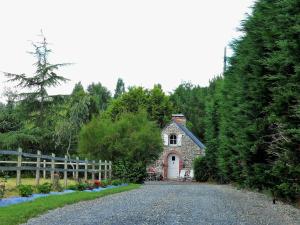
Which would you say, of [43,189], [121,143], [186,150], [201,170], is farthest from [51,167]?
[186,150]

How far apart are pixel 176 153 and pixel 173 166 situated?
3.83 ft

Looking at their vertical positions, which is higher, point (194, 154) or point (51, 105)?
point (51, 105)

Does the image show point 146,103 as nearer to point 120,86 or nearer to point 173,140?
point 173,140

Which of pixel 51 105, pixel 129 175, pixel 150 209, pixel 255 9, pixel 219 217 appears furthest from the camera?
pixel 51 105

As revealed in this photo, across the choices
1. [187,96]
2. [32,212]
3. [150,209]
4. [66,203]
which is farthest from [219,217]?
[187,96]

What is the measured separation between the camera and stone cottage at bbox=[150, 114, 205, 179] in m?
41.4

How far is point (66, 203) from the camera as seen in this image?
11781 mm

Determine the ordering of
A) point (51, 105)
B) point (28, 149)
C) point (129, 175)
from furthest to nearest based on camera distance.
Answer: point (51, 105)
point (28, 149)
point (129, 175)

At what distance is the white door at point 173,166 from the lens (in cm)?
4156

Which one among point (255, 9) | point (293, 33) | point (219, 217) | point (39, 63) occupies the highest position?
point (39, 63)

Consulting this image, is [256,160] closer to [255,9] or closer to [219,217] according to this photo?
[255,9]

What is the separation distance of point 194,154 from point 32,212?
109 feet

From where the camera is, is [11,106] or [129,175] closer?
[129,175]

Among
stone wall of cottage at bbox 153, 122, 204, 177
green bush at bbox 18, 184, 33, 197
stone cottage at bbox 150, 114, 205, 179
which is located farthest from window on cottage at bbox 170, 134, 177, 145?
green bush at bbox 18, 184, 33, 197
